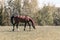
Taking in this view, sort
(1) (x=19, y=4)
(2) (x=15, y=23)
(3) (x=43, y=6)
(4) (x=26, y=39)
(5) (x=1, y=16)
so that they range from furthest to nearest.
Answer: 1. (3) (x=43, y=6)
2. (1) (x=19, y=4)
3. (5) (x=1, y=16)
4. (2) (x=15, y=23)
5. (4) (x=26, y=39)

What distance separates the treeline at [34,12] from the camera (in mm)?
45594

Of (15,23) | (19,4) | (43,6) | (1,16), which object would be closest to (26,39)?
(15,23)

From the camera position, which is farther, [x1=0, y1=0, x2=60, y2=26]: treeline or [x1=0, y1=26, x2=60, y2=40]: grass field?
[x1=0, y1=0, x2=60, y2=26]: treeline

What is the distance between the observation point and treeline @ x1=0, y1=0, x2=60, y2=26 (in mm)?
45594

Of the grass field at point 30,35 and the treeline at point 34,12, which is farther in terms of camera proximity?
the treeline at point 34,12

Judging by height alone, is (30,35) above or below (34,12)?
above

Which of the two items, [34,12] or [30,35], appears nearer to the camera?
[30,35]

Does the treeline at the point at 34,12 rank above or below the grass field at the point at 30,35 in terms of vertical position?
below

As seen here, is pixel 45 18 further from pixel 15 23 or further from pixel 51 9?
pixel 15 23

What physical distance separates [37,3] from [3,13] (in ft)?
25.4

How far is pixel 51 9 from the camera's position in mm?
49719

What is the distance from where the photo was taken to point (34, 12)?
1837 inches

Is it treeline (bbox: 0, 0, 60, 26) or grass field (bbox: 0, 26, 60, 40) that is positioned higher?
grass field (bbox: 0, 26, 60, 40)

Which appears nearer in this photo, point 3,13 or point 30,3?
point 3,13
